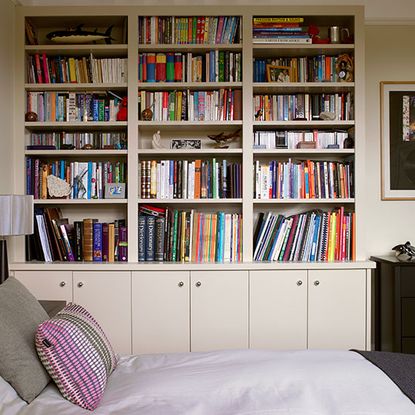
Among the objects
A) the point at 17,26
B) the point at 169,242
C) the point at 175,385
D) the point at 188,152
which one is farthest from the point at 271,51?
the point at 175,385

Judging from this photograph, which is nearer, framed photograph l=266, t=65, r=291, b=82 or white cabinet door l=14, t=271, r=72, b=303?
white cabinet door l=14, t=271, r=72, b=303

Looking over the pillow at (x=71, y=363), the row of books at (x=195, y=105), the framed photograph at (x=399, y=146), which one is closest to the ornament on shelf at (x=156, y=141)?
the row of books at (x=195, y=105)

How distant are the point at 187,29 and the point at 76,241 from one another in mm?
1628

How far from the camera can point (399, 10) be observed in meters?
3.58

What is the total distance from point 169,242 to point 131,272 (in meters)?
0.34

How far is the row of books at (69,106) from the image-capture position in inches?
131

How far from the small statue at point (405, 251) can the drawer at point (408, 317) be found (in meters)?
0.30

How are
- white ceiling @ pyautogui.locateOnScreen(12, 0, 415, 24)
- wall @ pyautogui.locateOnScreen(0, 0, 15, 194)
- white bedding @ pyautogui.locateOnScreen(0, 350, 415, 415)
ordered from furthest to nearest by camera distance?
1. white ceiling @ pyautogui.locateOnScreen(12, 0, 415, 24)
2. wall @ pyautogui.locateOnScreen(0, 0, 15, 194)
3. white bedding @ pyautogui.locateOnScreen(0, 350, 415, 415)

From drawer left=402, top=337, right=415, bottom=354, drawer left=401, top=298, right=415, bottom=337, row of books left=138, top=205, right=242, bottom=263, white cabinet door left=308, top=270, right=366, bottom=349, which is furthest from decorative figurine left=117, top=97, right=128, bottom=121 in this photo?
drawer left=402, top=337, right=415, bottom=354

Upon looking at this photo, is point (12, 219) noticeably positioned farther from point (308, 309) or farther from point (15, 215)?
point (308, 309)

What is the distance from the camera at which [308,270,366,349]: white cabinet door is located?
3.17m

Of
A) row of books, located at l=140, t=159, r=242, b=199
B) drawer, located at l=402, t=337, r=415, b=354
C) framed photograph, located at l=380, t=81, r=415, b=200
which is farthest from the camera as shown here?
framed photograph, located at l=380, t=81, r=415, b=200

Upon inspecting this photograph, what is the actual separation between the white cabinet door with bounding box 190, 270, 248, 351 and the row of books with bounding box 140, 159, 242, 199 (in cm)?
56

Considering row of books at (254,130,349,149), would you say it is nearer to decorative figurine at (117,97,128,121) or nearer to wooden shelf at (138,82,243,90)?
wooden shelf at (138,82,243,90)
